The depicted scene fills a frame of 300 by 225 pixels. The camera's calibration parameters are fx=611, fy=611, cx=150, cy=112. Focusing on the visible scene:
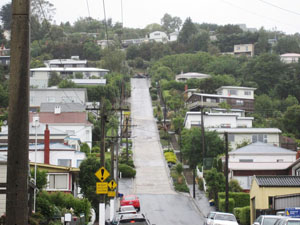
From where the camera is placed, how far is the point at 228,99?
10875 centimetres

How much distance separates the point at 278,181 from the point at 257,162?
22806 millimetres

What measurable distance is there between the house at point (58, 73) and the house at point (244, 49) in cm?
6396

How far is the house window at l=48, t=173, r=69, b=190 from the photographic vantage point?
4591 centimetres

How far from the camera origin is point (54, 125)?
79.9 metres

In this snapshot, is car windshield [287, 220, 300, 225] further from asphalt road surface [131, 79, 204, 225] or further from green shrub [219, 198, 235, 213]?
green shrub [219, 198, 235, 213]

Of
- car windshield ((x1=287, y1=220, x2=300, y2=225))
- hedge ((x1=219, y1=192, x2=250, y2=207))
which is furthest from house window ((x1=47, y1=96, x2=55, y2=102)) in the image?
car windshield ((x1=287, y1=220, x2=300, y2=225))

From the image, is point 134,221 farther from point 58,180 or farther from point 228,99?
point 228,99

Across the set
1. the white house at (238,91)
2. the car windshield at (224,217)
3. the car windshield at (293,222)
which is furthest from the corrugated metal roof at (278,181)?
the white house at (238,91)

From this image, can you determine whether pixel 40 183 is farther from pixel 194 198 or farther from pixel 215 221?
pixel 194 198

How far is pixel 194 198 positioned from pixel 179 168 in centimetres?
982

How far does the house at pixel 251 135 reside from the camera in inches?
3184

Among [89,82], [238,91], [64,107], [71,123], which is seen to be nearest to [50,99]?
[64,107]

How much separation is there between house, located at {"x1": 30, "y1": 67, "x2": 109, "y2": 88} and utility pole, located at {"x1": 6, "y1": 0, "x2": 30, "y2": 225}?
11844 centimetres

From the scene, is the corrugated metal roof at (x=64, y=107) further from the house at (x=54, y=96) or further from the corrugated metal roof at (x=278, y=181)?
the corrugated metal roof at (x=278, y=181)
